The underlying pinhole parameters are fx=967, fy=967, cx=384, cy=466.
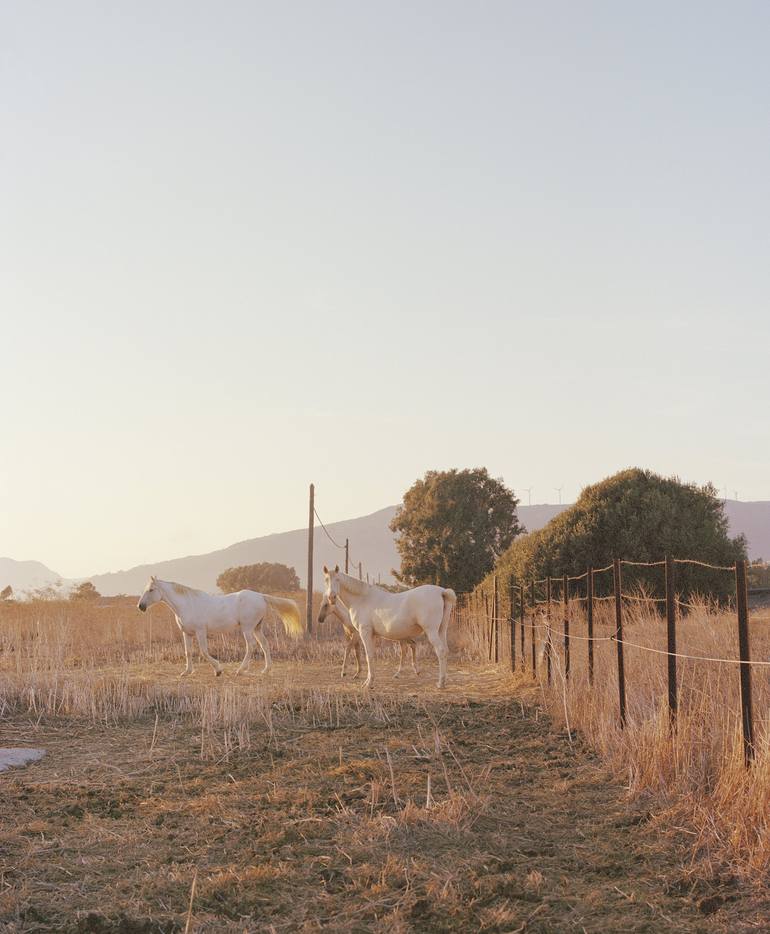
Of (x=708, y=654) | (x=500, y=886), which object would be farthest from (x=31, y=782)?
(x=708, y=654)

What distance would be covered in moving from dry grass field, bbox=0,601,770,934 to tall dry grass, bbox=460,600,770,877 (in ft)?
0.15

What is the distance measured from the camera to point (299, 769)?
7473 millimetres

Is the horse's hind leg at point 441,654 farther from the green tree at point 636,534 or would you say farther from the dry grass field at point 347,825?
Answer: the green tree at point 636,534

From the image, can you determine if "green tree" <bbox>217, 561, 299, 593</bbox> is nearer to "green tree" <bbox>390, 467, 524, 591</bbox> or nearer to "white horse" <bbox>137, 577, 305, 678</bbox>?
"green tree" <bbox>390, 467, 524, 591</bbox>

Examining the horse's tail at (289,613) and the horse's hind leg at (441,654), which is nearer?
the horse's hind leg at (441,654)

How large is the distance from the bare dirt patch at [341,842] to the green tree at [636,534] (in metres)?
11.7

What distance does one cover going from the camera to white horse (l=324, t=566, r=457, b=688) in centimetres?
1430

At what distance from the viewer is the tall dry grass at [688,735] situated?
513 centimetres

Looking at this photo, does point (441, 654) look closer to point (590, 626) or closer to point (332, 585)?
point (332, 585)

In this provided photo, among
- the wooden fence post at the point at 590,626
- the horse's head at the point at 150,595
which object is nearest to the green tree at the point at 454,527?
the horse's head at the point at 150,595

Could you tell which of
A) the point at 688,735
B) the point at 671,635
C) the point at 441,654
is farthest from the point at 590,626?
the point at 441,654

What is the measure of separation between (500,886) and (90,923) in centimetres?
192

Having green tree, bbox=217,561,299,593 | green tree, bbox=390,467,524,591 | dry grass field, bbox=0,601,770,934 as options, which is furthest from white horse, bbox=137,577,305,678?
green tree, bbox=217,561,299,593

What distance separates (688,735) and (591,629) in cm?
325
